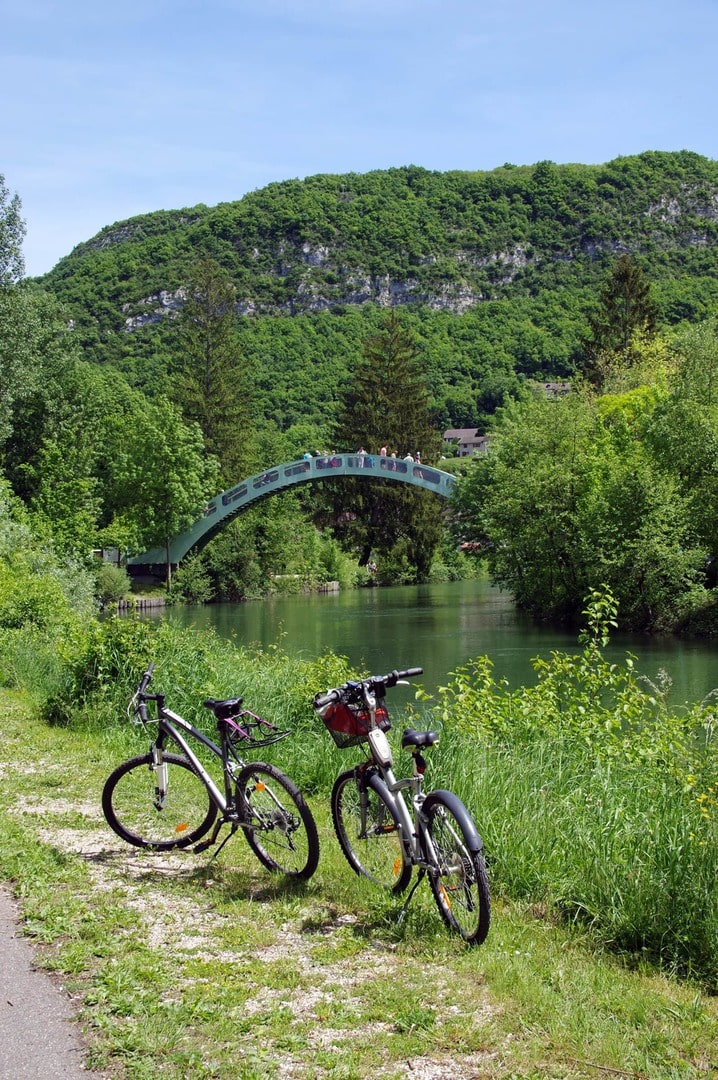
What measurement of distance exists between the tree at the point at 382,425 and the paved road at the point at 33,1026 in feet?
141

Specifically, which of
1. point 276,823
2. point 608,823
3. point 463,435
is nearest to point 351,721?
point 276,823

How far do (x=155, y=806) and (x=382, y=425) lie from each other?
43.4 m

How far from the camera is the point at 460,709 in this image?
6.85 metres

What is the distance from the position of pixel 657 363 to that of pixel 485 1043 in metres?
28.8

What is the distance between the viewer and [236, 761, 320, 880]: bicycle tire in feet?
13.3

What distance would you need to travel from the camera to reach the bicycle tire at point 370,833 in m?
3.95

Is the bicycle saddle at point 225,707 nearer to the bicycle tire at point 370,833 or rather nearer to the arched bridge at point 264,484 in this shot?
the bicycle tire at point 370,833

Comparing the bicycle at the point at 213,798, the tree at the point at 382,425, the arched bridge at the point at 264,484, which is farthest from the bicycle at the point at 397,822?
the tree at the point at 382,425

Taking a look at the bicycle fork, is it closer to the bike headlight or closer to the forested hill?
the bike headlight

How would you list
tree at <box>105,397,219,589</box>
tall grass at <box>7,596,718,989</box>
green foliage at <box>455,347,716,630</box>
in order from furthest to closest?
tree at <box>105,397,219,589</box> < green foliage at <box>455,347,716,630</box> < tall grass at <box>7,596,718,989</box>

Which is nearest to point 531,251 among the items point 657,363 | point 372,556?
point 372,556

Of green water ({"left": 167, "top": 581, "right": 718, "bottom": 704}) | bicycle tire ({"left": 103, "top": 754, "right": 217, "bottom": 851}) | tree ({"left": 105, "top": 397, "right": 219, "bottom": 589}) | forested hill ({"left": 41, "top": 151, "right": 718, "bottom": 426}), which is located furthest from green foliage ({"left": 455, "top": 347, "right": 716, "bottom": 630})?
forested hill ({"left": 41, "top": 151, "right": 718, "bottom": 426})

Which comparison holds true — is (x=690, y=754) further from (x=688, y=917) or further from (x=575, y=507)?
(x=575, y=507)

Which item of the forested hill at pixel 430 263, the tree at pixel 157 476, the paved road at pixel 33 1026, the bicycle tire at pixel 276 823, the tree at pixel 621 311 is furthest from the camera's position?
the forested hill at pixel 430 263
